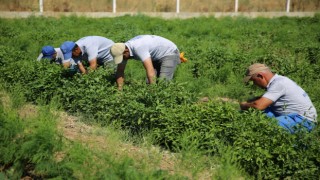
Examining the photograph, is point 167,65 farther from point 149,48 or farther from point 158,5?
point 158,5

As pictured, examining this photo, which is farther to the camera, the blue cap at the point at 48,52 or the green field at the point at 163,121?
the blue cap at the point at 48,52

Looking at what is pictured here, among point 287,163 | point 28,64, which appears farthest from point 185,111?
point 28,64

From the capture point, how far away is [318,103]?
22.8 ft

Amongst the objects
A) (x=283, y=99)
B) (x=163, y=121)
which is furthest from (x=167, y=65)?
(x=283, y=99)

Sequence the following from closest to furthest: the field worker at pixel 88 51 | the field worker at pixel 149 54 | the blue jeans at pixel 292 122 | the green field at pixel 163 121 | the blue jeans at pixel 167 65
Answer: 1. the green field at pixel 163 121
2. the blue jeans at pixel 292 122
3. the field worker at pixel 149 54
4. the blue jeans at pixel 167 65
5. the field worker at pixel 88 51

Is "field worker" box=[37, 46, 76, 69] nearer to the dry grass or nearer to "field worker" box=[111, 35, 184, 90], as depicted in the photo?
"field worker" box=[111, 35, 184, 90]

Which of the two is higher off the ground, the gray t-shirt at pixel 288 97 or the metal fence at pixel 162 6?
the metal fence at pixel 162 6

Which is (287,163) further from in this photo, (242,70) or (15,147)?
(242,70)

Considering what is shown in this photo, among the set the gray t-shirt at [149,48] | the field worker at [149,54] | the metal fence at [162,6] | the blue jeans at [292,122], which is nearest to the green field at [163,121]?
the blue jeans at [292,122]

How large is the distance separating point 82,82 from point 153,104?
1654 mm

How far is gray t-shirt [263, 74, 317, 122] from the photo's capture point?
514cm

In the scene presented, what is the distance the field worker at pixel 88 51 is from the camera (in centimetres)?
736

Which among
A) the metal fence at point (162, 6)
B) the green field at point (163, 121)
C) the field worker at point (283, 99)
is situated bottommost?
the green field at point (163, 121)

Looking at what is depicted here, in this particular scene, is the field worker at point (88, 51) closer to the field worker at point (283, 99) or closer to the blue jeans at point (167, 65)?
the blue jeans at point (167, 65)
